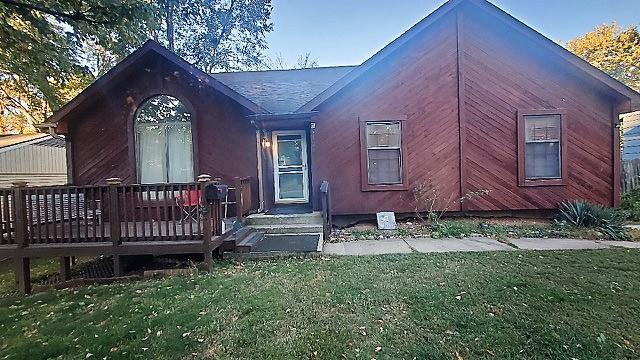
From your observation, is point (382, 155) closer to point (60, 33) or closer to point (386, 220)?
point (386, 220)

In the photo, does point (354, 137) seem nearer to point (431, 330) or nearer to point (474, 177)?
point (474, 177)

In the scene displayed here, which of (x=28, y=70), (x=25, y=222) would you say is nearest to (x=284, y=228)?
(x=25, y=222)

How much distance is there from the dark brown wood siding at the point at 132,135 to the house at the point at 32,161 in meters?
5.26

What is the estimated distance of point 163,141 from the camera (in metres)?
8.99

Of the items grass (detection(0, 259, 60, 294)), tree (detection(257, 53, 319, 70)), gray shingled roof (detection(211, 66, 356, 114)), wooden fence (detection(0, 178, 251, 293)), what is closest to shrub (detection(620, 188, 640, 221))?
gray shingled roof (detection(211, 66, 356, 114))

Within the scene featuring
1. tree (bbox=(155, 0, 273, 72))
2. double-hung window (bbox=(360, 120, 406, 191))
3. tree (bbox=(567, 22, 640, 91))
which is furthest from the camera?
tree (bbox=(567, 22, 640, 91))

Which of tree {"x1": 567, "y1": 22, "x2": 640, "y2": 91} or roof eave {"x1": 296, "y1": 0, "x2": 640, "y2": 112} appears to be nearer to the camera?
roof eave {"x1": 296, "y1": 0, "x2": 640, "y2": 112}

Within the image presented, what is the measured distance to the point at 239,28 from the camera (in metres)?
20.4

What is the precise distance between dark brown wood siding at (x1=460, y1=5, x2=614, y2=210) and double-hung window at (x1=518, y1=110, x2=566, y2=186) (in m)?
0.15

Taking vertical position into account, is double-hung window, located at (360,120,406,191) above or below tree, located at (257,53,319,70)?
below

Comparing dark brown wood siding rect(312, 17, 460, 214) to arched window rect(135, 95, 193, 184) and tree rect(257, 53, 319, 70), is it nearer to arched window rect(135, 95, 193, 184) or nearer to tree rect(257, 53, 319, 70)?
arched window rect(135, 95, 193, 184)

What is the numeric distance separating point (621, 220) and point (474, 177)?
3.19 m

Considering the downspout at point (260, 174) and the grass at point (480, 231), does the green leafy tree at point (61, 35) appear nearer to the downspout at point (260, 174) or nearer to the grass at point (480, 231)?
the downspout at point (260, 174)

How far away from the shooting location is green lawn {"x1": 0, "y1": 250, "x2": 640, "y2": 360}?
2.95 m
